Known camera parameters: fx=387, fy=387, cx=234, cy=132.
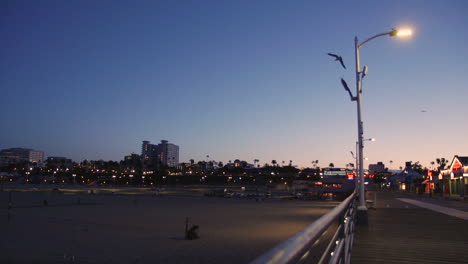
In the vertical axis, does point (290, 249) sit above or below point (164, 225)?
above

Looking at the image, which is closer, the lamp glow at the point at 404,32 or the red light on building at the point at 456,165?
the lamp glow at the point at 404,32

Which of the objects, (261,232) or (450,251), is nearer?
(450,251)

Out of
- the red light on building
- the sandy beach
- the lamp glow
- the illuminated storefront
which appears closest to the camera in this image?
the lamp glow

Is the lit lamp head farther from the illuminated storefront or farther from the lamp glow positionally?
the illuminated storefront

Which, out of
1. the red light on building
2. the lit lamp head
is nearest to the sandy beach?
the lit lamp head

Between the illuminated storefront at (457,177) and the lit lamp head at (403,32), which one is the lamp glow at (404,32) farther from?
the illuminated storefront at (457,177)

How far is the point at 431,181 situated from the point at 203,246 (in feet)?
255

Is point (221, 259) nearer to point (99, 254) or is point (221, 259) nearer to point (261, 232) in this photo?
point (99, 254)

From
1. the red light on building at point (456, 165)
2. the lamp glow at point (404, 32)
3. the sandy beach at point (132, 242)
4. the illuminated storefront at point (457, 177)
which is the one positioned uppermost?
the lamp glow at point (404, 32)

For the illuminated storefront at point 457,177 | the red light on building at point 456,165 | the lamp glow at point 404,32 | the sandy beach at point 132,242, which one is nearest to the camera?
the lamp glow at point 404,32

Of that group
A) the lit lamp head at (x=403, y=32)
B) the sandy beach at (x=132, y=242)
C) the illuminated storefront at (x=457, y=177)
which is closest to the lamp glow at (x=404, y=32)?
the lit lamp head at (x=403, y=32)

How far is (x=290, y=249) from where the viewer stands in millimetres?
1893

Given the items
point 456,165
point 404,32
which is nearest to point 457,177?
point 456,165

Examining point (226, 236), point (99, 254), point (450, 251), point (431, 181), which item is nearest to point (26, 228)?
point (99, 254)
